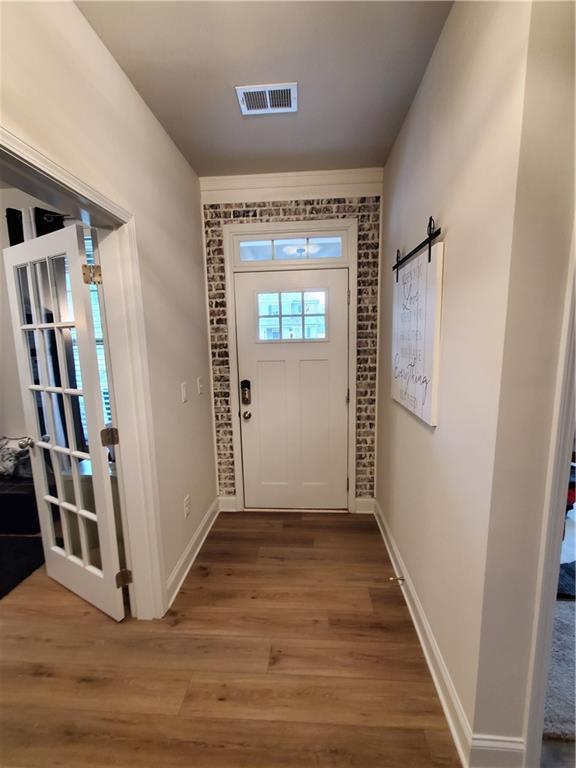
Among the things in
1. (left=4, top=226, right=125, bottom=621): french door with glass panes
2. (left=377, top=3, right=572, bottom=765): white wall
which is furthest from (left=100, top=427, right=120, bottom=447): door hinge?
(left=377, top=3, right=572, bottom=765): white wall

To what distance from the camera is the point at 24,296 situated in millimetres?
1758

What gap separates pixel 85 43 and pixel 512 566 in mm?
2405

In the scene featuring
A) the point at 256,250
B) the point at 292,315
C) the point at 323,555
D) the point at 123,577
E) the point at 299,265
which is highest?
the point at 256,250

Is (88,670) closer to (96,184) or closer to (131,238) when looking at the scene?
(131,238)

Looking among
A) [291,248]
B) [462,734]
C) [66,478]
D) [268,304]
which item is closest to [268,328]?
[268,304]

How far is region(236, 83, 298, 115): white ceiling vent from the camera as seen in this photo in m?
1.57

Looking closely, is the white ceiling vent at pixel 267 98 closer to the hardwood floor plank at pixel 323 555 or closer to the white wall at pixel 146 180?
the white wall at pixel 146 180

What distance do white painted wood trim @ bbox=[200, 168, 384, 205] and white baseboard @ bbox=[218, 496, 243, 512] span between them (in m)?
2.44

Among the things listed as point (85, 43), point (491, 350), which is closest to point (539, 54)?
point (491, 350)

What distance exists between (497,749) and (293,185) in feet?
10.3

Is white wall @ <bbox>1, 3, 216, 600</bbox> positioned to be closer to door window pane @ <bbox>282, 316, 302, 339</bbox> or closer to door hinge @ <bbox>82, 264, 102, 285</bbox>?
door hinge @ <bbox>82, 264, 102, 285</bbox>

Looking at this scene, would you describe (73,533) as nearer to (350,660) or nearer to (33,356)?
(33,356)

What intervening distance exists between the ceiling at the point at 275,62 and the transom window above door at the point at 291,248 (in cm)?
59

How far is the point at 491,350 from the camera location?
3.22ft
